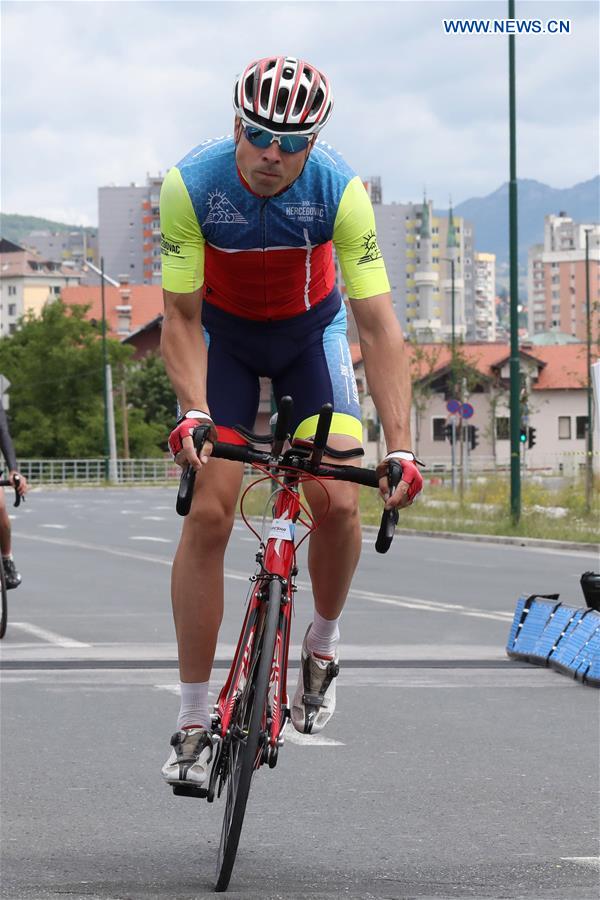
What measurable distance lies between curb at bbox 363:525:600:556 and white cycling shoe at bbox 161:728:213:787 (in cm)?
2097

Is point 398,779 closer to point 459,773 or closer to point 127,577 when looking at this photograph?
point 459,773

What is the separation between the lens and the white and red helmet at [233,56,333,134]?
16.4 feet

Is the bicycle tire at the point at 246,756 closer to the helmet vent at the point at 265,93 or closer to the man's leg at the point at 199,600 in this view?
the man's leg at the point at 199,600

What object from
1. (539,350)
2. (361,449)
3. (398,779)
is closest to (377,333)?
(361,449)

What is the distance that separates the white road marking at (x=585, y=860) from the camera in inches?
218

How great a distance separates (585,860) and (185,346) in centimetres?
207

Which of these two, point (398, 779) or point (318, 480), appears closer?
point (318, 480)

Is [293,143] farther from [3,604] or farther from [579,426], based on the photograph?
[579,426]

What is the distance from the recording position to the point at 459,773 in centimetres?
732

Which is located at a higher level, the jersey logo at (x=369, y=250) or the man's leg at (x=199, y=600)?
the jersey logo at (x=369, y=250)

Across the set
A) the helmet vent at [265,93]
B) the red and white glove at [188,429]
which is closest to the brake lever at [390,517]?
the red and white glove at [188,429]

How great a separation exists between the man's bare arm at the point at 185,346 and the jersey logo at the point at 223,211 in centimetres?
24

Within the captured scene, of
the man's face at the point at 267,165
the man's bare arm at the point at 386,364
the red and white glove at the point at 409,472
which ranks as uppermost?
the man's face at the point at 267,165

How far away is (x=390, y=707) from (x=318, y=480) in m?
4.22
